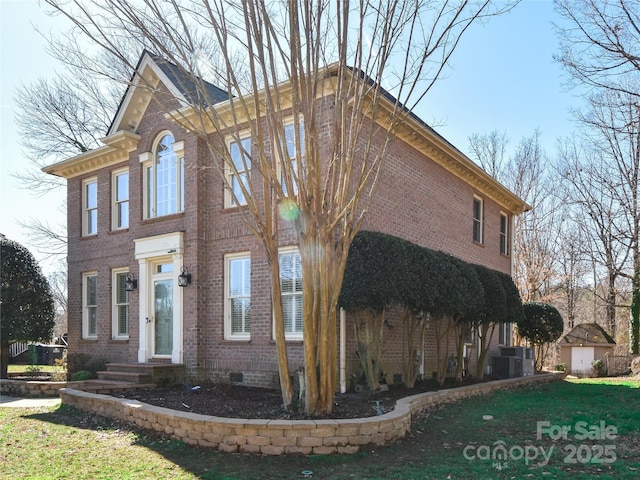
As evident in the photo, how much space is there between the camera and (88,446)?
6.88 metres

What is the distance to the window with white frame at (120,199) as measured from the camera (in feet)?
48.0

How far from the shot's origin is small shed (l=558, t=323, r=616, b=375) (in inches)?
764

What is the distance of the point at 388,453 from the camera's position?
6297 mm

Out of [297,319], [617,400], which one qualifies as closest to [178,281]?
[297,319]

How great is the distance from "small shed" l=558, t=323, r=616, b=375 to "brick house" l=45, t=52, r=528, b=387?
613cm

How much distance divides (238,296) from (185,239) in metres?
1.89

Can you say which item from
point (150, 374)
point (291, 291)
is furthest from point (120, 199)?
point (291, 291)

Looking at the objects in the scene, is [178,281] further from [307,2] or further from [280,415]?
[307,2]

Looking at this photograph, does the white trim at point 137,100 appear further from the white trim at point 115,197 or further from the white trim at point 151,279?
the white trim at point 151,279

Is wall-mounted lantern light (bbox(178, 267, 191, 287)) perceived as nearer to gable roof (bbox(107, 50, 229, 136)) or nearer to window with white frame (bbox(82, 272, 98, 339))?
gable roof (bbox(107, 50, 229, 136))

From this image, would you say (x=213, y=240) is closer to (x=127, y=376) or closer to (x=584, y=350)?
(x=127, y=376)

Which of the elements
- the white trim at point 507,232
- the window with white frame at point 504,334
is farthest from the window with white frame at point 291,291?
the white trim at point 507,232

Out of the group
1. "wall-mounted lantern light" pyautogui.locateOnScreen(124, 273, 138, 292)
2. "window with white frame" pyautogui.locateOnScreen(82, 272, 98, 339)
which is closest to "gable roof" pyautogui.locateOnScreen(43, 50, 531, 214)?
"window with white frame" pyautogui.locateOnScreen(82, 272, 98, 339)

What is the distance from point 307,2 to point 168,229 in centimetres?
769
